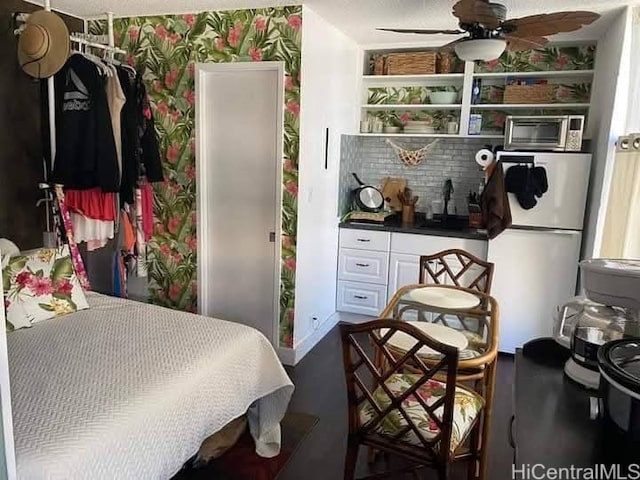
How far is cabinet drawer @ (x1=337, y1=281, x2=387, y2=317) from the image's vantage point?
Answer: 4.25 meters

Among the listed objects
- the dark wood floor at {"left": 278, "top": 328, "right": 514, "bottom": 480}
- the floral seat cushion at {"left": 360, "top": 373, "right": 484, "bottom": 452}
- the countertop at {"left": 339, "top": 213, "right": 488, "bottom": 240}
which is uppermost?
the countertop at {"left": 339, "top": 213, "right": 488, "bottom": 240}

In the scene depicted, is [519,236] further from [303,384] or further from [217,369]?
[217,369]

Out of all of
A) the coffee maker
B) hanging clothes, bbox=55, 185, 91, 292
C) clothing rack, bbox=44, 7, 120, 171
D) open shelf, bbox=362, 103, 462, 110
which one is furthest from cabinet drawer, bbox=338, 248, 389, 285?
the coffee maker

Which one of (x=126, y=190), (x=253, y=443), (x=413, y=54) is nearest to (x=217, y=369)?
(x=253, y=443)

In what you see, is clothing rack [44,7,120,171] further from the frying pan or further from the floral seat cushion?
the floral seat cushion

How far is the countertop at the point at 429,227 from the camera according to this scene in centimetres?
392

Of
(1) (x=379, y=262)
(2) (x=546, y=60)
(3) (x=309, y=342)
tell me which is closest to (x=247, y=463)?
(3) (x=309, y=342)

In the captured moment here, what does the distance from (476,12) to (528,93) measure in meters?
1.93

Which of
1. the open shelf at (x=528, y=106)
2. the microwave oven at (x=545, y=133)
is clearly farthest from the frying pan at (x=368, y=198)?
the microwave oven at (x=545, y=133)

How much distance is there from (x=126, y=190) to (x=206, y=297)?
0.98 m

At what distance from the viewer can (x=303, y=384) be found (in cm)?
334

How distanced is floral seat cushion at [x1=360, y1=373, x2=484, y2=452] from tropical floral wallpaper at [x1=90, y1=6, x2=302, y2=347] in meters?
1.55

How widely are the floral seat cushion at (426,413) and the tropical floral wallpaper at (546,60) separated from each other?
288 centimetres

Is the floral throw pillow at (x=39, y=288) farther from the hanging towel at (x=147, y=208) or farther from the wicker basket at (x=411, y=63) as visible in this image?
the wicker basket at (x=411, y=63)
